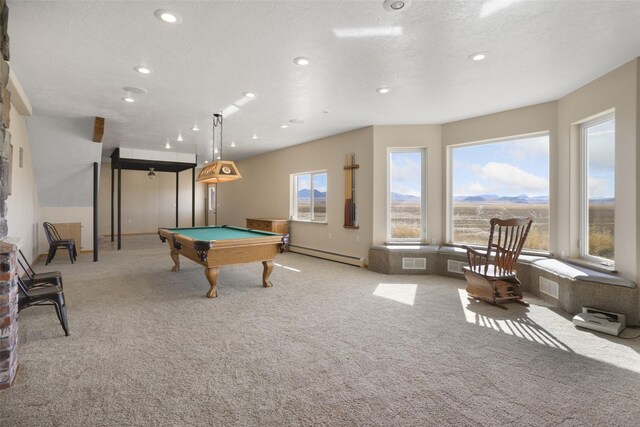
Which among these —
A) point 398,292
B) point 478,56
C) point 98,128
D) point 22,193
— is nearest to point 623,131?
point 478,56

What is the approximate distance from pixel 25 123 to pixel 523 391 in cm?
756

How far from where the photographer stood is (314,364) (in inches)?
98.2

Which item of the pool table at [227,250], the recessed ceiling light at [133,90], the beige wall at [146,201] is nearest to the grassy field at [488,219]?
the pool table at [227,250]

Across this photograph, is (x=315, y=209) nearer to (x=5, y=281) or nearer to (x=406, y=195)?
(x=406, y=195)

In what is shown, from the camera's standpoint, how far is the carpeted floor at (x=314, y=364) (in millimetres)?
1912

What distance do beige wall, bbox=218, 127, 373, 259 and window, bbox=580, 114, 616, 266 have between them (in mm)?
3066

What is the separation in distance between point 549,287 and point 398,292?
1.84m

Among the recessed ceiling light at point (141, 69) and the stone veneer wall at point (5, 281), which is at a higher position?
the recessed ceiling light at point (141, 69)

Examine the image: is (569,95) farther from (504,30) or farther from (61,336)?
(61,336)

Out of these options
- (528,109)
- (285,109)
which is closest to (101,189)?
(285,109)

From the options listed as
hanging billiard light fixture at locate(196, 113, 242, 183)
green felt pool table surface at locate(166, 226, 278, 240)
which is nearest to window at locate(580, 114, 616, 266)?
green felt pool table surface at locate(166, 226, 278, 240)

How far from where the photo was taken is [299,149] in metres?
8.09

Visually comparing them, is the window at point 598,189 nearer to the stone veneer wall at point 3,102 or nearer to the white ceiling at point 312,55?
the white ceiling at point 312,55

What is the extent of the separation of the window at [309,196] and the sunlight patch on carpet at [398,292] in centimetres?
283
